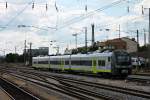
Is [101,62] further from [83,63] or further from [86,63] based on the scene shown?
[83,63]

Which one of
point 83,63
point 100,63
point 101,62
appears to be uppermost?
point 101,62

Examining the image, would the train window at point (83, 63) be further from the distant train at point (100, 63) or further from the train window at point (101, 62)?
the train window at point (101, 62)

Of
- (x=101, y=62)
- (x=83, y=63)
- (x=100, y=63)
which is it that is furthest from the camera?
(x=83, y=63)

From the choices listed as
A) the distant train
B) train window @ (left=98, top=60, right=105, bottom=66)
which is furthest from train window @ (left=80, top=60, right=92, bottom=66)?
train window @ (left=98, top=60, right=105, bottom=66)

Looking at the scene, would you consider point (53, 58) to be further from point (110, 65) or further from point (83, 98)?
point (83, 98)

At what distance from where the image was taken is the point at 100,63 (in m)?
44.2

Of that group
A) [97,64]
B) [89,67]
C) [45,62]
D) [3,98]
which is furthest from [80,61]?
[3,98]

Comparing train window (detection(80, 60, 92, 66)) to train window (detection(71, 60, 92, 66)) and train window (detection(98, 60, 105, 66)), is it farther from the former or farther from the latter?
train window (detection(98, 60, 105, 66))

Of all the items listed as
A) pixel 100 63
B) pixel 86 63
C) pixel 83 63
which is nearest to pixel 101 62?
pixel 100 63

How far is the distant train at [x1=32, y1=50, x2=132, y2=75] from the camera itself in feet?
135

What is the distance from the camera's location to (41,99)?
2284cm

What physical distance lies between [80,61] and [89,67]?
15.4 ft

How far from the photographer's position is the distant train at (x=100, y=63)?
4119cm

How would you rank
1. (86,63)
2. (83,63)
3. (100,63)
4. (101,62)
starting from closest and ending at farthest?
(101,62) → (100,63) → (86,63) → (83,63)
